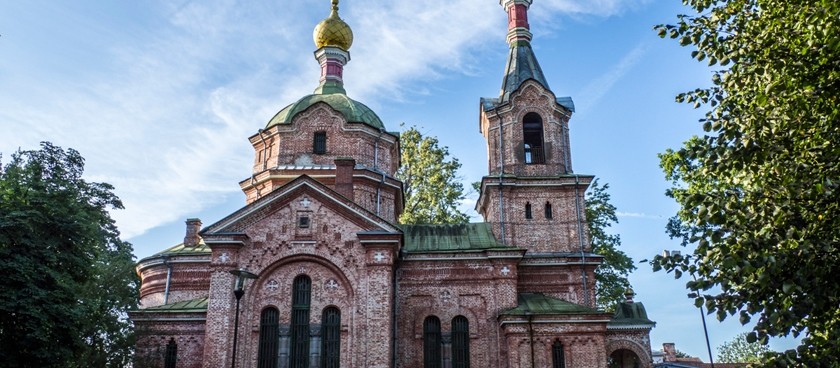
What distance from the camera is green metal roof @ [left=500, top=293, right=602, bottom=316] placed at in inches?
794

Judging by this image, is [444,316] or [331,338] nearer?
[331,338]

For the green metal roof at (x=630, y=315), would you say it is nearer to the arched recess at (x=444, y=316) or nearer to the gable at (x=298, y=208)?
the arched recess at (x=444, y=316)

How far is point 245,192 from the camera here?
26484mm

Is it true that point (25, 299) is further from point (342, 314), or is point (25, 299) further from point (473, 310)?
point (473, 310)

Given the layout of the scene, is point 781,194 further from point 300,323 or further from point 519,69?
point 519,69

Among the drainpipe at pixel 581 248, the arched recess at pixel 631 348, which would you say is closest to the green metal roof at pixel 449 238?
the drainpipe at pixel 581 248

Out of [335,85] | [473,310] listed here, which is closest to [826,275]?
[473,310]

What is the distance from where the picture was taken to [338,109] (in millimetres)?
27234

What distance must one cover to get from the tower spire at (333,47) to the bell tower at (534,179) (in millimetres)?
7878

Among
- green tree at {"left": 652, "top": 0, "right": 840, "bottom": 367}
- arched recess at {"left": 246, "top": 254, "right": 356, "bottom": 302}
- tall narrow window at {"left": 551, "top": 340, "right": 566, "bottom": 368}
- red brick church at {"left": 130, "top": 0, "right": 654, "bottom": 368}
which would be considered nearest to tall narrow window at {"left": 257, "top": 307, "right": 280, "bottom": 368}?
red brick church at {"left": 130, "top": 0, "right": 654, "bottom": 368}

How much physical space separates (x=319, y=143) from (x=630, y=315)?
13028mm

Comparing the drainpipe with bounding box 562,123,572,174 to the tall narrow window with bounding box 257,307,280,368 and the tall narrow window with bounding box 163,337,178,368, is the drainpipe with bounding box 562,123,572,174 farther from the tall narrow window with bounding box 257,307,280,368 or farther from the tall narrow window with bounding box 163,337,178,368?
the tall narrow window with bounding box 163,337,178,368

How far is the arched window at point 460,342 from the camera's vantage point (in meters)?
20.8

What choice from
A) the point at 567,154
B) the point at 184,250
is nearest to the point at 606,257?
the point at 567,154
